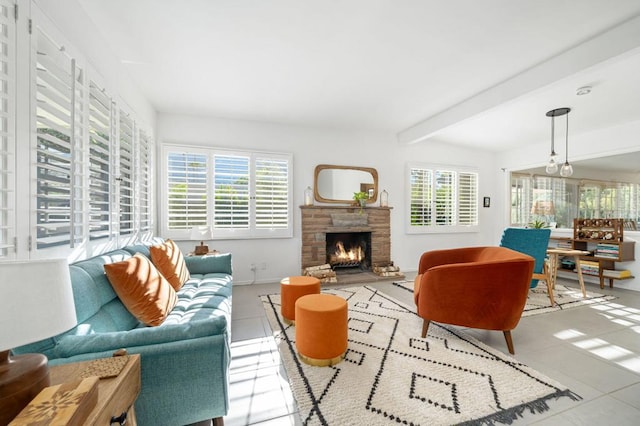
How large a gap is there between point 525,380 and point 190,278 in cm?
307

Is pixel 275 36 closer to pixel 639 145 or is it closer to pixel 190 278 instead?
pixel 190 278

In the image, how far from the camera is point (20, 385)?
0.74 m

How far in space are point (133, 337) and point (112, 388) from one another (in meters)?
0.37

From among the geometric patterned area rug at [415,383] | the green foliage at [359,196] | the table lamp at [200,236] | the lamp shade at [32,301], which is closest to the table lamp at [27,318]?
the lamp shade at [32,301]

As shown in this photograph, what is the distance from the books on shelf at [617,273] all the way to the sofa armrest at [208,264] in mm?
5560

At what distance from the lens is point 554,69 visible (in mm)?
2641

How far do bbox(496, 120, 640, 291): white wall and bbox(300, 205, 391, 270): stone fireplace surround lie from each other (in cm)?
296

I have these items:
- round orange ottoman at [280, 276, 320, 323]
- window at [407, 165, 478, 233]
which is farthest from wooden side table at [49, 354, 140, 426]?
window at [407, 165, 478, 233]

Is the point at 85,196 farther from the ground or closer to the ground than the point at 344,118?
closer to the ground

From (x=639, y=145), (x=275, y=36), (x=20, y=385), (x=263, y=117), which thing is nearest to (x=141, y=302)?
(x=20, y=385)

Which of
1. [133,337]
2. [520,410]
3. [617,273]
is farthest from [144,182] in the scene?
[617,273]

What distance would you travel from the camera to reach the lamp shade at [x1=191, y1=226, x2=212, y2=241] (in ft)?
11.9

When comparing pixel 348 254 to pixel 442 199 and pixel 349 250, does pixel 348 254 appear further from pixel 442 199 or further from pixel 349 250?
pixel 442 199

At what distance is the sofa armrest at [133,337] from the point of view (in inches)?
46.2
